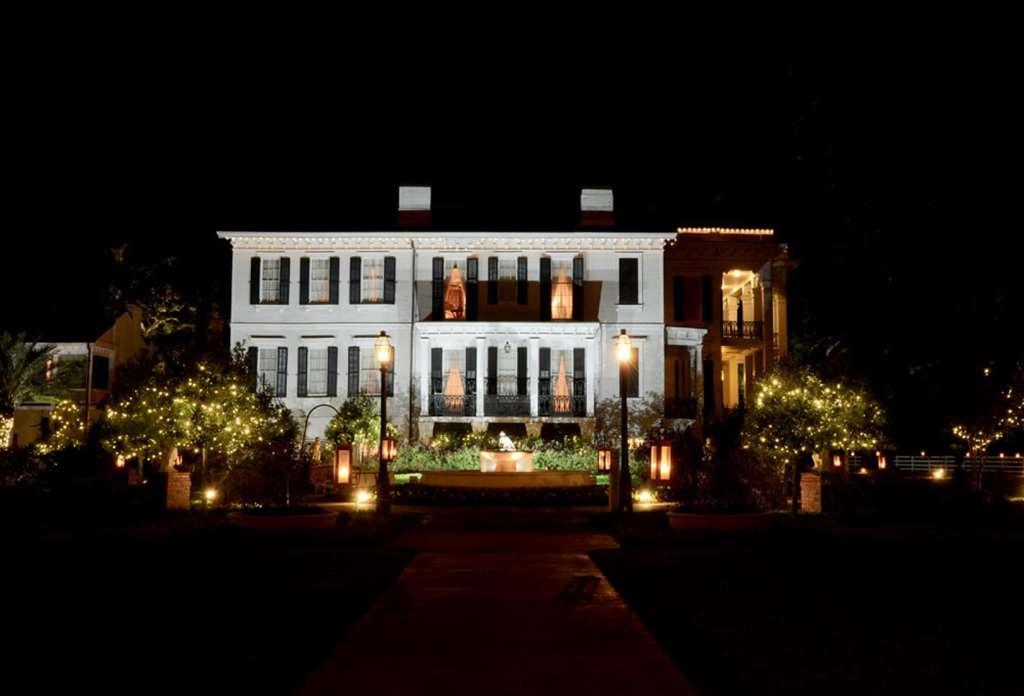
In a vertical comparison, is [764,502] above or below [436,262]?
below

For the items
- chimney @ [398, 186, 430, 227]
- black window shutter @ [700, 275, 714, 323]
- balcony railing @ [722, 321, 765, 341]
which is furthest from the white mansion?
balcony railing @ [722, 321, 765, 341]

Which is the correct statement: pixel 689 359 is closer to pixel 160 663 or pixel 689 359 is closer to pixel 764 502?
pixel 764 502

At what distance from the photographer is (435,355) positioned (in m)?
40.0

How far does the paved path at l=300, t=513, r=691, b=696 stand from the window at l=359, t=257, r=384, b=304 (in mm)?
26126

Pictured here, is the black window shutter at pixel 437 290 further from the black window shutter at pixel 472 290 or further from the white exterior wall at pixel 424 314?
the black window shutter at pixel 472 290

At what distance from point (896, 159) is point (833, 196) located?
111cm

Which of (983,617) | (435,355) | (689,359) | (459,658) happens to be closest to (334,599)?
(459,658)

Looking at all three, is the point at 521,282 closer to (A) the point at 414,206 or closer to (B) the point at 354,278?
(A) the point at 414,206

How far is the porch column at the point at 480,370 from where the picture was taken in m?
39.1

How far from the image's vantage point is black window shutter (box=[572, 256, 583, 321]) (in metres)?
40.2

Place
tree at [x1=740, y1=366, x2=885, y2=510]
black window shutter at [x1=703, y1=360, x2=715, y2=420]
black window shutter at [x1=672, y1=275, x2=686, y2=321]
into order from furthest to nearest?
black window shutter at [x1=703, y1=360, x2=715, y2=420] → black window shutter at [x1=672, y1=275, x2=686, y2=321] → tree at [x1=740, y1=366, x2=885, y2=510]

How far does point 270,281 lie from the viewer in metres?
40.5

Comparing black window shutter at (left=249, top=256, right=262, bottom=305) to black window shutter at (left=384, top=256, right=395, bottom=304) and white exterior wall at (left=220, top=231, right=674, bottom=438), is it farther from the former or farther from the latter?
black window shutter at (left=384, top=256, right=395, bottom=304)

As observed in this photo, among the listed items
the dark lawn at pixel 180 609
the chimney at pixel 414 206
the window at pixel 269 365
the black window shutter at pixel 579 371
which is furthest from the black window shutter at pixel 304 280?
the dark lawn at pixel 180 609
